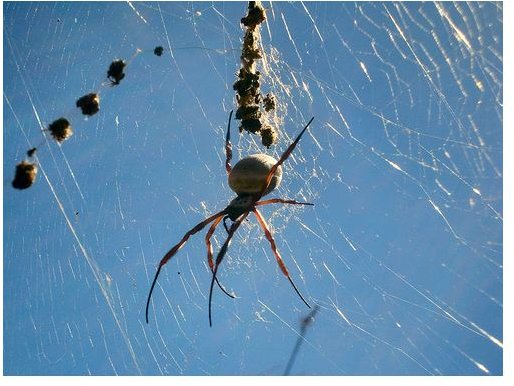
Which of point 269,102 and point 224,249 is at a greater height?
point 269,102

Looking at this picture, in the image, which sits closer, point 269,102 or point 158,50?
point 158,50

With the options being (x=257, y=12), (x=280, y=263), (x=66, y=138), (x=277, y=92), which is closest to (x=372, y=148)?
(x=277, y=92)

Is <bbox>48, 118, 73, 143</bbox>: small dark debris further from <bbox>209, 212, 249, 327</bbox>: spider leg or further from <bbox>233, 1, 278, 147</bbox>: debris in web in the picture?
<bbox>209, 212, 249, 327</bbox>: spider leg

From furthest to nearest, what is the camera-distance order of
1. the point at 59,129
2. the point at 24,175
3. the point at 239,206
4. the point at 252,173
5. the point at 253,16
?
the point at 239,206 < the point at 252,173 < the point at 253,16 < the point at 59,129 < the point at 24,175

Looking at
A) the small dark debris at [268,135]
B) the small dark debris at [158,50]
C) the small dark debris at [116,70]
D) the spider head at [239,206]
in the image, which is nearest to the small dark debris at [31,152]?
the small dark debris at [116,70]

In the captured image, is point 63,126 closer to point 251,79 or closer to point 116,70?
point 116,70

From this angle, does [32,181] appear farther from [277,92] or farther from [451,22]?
[451,22]

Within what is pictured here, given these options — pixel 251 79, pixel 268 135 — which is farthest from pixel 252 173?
pixel 251 79

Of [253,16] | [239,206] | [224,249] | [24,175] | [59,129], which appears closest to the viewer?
[24,175]
